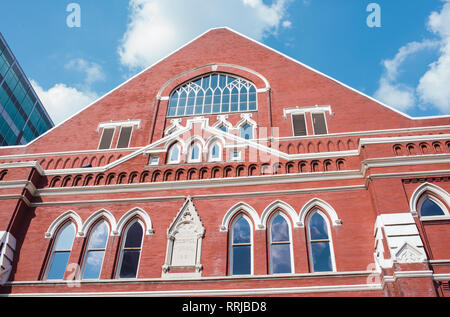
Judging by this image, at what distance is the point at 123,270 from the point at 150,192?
3.00 meters

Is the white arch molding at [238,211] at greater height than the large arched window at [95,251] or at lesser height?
greater

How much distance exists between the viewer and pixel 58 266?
1477cm

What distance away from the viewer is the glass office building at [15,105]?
4575 centimetres

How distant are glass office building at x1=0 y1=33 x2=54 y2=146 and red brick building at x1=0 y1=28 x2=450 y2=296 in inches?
1173

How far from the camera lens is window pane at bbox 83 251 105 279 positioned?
14.4 meters

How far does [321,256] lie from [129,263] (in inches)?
248

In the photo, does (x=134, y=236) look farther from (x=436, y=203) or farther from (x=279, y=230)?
(x=436, y=203)

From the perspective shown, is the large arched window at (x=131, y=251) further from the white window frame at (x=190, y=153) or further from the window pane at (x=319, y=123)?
the window pane at (x=319, y=123)

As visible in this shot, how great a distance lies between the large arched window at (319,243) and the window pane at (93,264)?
699cm

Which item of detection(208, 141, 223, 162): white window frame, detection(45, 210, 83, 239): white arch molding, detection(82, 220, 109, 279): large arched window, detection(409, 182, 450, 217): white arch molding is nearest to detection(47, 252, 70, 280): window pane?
detection(82, 220, 109, 279): large arched window

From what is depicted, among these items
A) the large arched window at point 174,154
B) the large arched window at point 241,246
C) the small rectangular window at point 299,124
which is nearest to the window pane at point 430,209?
the large arched window at point 241,246

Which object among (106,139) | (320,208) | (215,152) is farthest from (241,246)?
(106,139)

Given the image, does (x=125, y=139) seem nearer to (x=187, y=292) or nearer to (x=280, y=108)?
(x=280, y=108)

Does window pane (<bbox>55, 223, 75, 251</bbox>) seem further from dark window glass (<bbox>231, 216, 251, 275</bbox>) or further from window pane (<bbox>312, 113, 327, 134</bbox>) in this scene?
window pane (<bbox>312, 113, 327, 134</bbox>)
